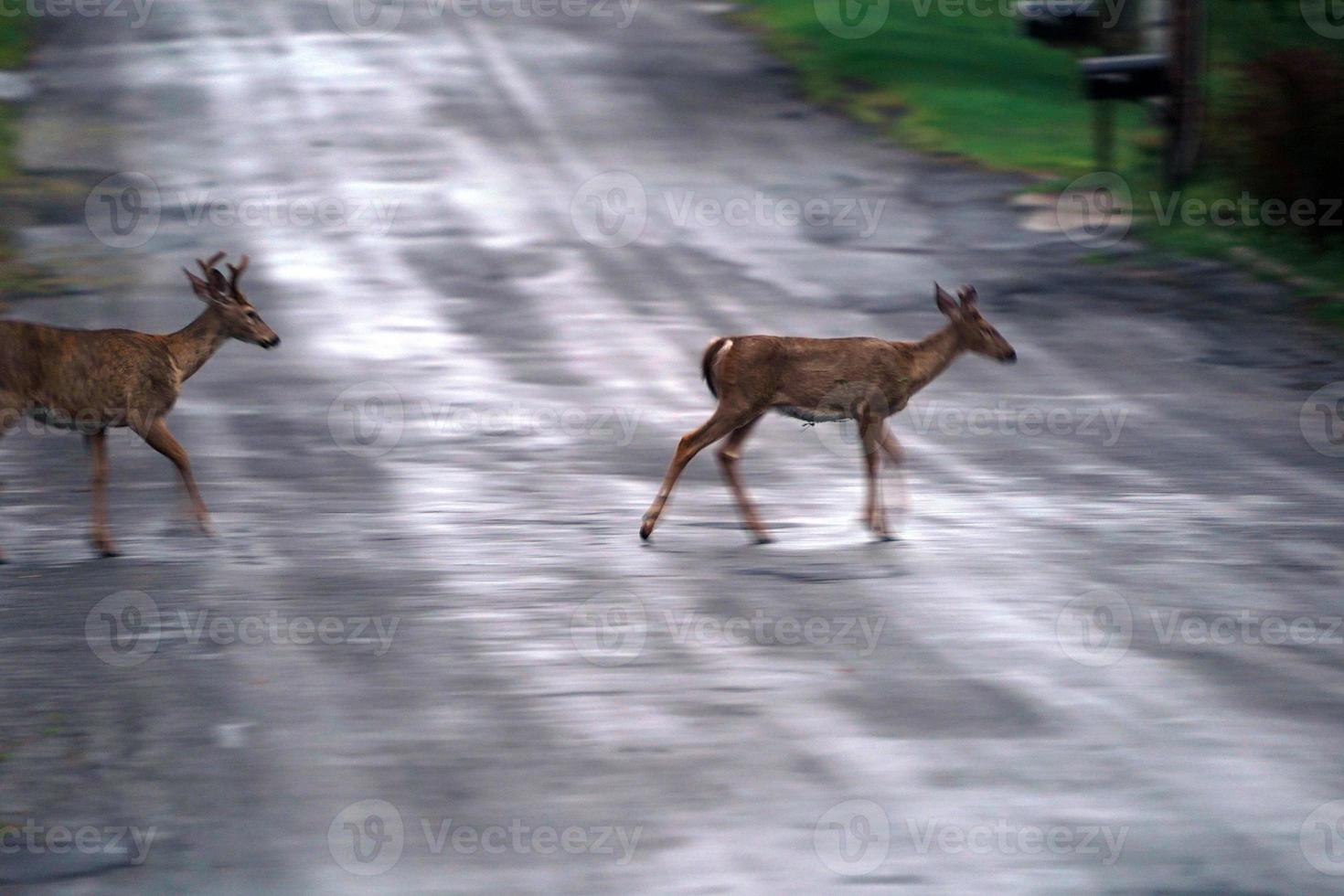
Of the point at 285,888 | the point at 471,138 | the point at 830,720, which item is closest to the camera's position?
the point at 285,888

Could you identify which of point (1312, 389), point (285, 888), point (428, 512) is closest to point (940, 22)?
point (1312, 389)

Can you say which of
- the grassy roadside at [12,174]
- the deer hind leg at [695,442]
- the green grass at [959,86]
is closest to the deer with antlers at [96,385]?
the deer hind leg at [695,442]

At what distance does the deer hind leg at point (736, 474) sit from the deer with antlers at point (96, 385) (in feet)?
11.3

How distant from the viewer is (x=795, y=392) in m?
11.3

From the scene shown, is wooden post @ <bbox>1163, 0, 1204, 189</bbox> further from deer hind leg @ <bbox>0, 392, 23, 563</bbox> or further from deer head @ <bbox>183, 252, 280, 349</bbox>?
deer hind leg @ <bbox>0, 392, 23, 563</bbox>

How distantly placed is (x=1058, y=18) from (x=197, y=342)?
52.5 ft

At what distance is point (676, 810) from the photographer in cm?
706

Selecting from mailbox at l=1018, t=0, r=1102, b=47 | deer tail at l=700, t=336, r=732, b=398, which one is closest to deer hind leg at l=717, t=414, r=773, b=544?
deer tail at l=700, t=336, r=732, b=398

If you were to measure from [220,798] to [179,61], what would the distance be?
2314 centimetres

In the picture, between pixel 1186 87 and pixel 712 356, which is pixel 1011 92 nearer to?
pixel 1186 87

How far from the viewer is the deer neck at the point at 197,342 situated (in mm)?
11453

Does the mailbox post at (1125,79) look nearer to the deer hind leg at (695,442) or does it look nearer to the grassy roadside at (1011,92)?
the grassy roadside at (1011,92)

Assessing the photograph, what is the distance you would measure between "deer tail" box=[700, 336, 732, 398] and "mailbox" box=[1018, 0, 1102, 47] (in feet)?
47.7

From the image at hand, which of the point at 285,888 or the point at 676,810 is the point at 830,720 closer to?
the point at 676,810
